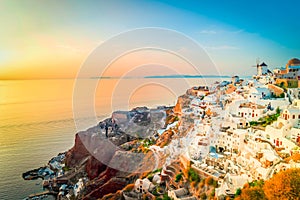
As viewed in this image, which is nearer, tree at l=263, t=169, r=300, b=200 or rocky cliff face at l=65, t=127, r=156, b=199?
tree at l=263, t=169, r=300, b=200

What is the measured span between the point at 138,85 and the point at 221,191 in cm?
2833

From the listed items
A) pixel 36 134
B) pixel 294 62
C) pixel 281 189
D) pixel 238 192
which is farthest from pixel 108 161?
pixel 36 134

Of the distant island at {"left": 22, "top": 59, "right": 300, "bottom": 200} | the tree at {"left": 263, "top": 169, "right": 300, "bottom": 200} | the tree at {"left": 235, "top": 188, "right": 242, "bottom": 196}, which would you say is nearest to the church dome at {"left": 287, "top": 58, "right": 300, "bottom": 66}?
the distant island at {"left": 22, "top": 59, "right": 300, "bottom": 200}

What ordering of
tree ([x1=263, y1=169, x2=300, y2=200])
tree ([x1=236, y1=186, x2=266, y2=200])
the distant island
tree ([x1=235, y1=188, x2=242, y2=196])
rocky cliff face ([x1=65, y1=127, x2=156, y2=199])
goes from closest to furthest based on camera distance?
tree ([x1=263, y1=169, x2=300, y2=200]) < tree ([x1=236, y1=186, x2=266, y2=200]) < tree ([x1=235, y1=188, x2=242, y2=196]) < the distant island < rocky cliff face ([x1=65, y1=127, x2=156, y2=199])

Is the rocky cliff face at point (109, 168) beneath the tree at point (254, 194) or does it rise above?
beneath

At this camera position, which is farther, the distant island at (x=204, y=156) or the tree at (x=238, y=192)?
the distant island at (x=204, y=156)

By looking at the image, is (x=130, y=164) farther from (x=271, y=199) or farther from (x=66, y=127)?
(x=66, y=127)

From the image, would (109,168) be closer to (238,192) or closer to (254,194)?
(238,192)

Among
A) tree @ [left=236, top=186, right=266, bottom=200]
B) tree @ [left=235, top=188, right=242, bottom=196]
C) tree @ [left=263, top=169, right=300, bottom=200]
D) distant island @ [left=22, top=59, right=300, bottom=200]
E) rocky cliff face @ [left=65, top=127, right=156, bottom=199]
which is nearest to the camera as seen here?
tree @ [left=263, top=169, right=300, bottom=200]

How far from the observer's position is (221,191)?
9.82 metres

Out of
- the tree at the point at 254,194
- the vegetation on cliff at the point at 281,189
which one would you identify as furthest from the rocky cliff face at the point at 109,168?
the vegetation on cliff at the point at 281,189

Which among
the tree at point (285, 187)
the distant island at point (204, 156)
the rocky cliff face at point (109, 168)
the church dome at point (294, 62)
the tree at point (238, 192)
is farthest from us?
the church dome at point (294, 62)

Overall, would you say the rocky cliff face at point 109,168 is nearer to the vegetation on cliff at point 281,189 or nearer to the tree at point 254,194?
the tree at point 254,194

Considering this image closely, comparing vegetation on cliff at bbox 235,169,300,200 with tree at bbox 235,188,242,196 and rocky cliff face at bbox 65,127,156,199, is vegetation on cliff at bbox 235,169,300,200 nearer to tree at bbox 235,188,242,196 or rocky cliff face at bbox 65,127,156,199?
tree at bbox 235,188,242,196
